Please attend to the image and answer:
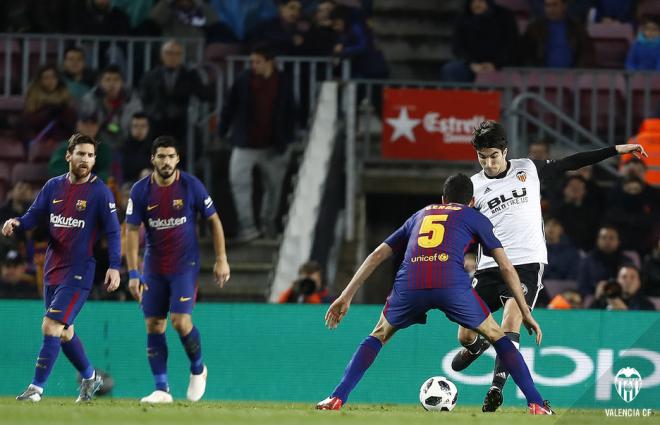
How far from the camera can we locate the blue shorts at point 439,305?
34.2 feet

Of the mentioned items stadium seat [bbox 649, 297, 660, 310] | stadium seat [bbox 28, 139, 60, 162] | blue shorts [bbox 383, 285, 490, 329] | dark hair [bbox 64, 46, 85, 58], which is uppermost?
dark hair [bbox 64, 46, 85, 58]

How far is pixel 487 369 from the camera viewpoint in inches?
567

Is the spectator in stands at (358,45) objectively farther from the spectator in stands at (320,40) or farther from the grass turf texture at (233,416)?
the grass turf texture at (233,416)

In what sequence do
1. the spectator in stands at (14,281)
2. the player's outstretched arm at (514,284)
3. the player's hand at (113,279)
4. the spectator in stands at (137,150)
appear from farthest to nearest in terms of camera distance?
the spectator in stands at (137,150) → the spectator in stands at (14,281) → the player's hand at (113,279) → the player's outstretched arm at (514,284)

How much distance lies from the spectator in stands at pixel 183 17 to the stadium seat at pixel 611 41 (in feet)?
16.0

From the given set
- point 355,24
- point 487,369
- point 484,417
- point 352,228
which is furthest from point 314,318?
point 355,24

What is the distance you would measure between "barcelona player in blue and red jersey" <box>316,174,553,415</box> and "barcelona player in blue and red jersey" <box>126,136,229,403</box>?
1.96 m

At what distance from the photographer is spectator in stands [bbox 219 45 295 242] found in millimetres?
17516

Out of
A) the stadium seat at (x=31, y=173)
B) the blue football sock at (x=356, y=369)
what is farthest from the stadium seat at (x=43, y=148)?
the blue football sock at (x=356, y=369)

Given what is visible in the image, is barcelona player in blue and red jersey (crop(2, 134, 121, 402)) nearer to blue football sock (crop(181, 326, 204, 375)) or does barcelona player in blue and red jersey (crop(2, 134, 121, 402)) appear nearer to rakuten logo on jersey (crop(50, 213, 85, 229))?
rakuten logo on jersey (crop(50, 213, 85, 229))

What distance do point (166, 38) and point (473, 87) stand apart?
365 cm

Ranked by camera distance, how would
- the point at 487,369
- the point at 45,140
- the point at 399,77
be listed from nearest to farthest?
the point at 487,369
the point at 45,140
the point at 399,77

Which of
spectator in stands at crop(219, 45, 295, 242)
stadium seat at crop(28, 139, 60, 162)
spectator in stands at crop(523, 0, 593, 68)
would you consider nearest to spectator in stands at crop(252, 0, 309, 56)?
spectator in stands at crop(219, 45, 295, 242)

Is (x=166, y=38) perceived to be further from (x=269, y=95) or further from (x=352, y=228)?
(x=352, y=228)
